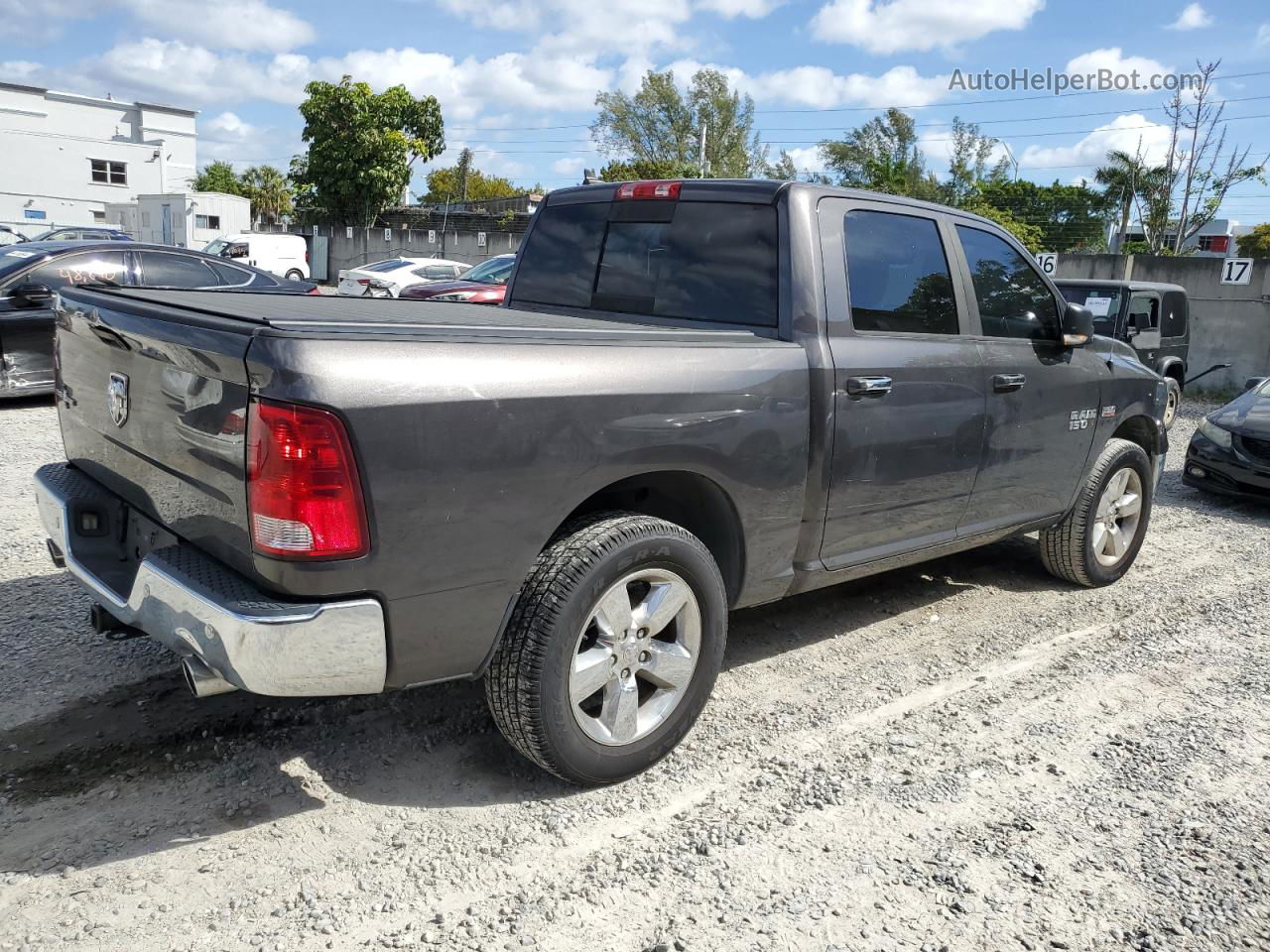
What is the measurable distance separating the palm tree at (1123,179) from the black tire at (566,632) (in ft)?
87.5

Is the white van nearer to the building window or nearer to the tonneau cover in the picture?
the tonneau cover

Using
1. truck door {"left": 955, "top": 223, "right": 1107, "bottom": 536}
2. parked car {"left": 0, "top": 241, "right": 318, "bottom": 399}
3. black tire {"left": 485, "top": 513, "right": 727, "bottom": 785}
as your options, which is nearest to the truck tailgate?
black tire {"left": 485, "top": 513, "right": 727, "bottom": 785}

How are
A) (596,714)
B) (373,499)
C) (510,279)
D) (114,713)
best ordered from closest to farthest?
1. (373,499)
2. (596,714)
3. (114,713)
4. (510,279)

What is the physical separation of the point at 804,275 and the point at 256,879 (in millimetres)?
2578

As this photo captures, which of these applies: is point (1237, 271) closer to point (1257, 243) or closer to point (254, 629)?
point (254, 629)

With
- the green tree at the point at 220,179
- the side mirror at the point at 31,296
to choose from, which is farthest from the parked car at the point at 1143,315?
the green tree at the point at 220,179

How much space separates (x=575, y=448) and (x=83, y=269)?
8414mm

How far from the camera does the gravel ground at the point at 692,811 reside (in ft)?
8.32

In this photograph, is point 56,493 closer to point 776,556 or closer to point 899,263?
point 776,556

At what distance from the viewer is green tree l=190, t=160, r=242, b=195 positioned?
7062cm

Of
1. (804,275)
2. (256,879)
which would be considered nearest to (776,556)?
(804,275)

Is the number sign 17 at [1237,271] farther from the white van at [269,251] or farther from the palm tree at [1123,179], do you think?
the white van at [269,251]

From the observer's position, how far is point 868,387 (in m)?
3.62

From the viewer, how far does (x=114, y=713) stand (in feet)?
11.4
